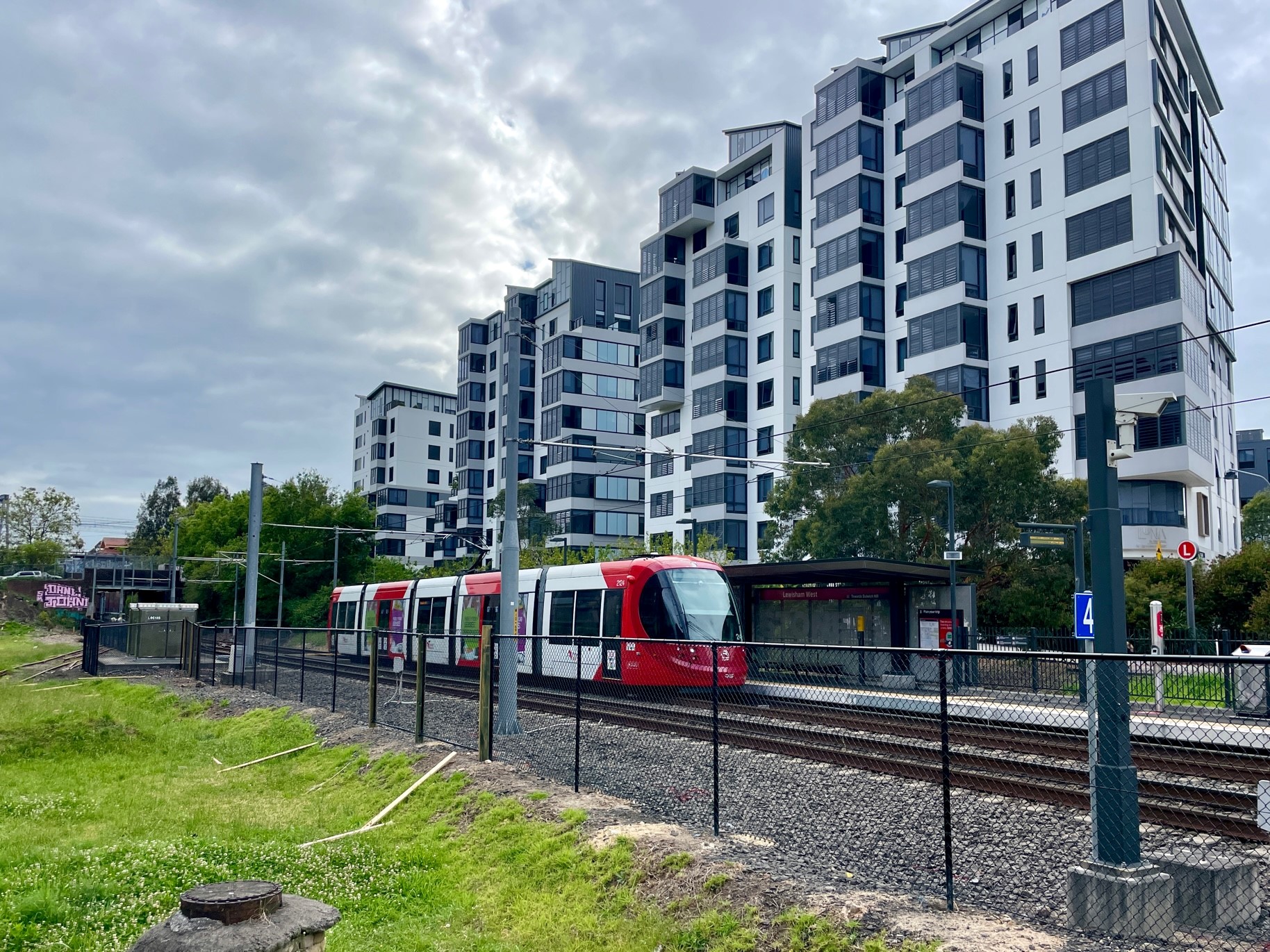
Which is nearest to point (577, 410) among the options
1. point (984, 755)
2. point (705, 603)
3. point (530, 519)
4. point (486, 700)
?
point (530, 519)

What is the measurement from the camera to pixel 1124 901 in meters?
6.42

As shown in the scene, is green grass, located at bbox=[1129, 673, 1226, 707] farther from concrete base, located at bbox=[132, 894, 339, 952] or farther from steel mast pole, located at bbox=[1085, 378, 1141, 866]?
concrete base, located at bbox=[132, 894, 339, 952]

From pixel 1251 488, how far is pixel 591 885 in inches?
5030

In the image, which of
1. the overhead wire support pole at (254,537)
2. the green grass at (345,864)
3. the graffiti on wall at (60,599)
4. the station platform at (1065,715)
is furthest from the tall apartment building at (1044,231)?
the graffiti on wall at (60,599)

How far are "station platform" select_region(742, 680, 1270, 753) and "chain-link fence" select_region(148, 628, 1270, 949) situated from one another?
5 cm

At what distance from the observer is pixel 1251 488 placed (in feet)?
381

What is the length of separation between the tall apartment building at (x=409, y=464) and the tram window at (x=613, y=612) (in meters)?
87.7

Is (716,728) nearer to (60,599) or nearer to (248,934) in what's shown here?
(248,934)

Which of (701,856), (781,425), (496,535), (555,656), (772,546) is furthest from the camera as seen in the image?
(496,535)

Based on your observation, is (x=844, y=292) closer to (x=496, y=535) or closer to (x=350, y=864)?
(x=496, y=535)

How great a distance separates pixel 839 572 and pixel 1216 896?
21321 mm

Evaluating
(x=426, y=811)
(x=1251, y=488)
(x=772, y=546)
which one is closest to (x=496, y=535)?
(x=772, y=546)

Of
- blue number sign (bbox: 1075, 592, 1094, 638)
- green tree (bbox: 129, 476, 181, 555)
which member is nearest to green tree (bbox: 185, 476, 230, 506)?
green tree (bbox: 129, 476, 181, 555)

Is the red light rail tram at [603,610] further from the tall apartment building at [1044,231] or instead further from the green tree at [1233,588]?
the tall apartment building at [1044,231]
